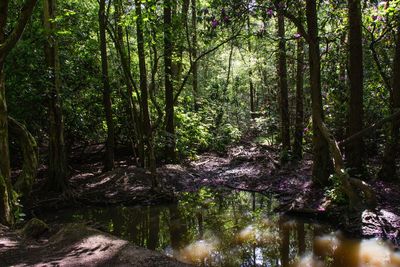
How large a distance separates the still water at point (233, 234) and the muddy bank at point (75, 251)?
2.05 metres

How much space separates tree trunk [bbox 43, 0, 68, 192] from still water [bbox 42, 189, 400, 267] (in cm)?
118

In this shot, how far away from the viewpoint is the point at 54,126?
1267 cm

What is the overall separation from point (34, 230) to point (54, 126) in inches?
247

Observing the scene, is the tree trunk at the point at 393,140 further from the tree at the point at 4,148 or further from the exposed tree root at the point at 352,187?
the tree at the point at 4,148

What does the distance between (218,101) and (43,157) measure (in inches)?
567

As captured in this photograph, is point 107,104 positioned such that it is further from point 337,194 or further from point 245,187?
point 337,194

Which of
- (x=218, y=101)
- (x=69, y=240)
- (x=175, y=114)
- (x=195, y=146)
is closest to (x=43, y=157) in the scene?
(x=175, y=114)

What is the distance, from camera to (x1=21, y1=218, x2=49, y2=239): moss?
22.3 ft

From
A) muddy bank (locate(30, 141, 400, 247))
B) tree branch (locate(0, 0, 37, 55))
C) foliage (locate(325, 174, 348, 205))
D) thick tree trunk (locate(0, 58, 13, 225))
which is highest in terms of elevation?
tree branch (locate(0, 0, 37, 55))

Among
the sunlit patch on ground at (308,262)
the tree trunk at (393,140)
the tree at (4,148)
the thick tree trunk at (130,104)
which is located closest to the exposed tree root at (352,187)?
the tree trunk at (393,140)

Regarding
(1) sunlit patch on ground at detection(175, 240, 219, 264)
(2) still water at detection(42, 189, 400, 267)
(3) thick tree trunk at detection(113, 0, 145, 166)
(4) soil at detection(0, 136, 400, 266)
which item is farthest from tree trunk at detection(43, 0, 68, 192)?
(1) sunlit patch on ground at detection(175, 240, 219, 264)

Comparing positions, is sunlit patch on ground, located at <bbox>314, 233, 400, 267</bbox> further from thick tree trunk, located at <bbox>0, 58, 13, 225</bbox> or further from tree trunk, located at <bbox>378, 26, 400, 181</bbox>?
thick tree trunk, located at <bbox>0, 58, 13, 225</bbox>

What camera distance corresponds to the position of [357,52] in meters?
11.3

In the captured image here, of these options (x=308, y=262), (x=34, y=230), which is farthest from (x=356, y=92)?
(x=34, y=230)
